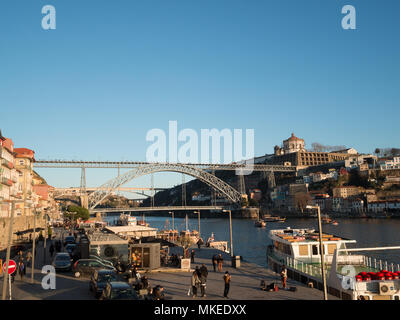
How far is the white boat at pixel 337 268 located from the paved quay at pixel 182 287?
0.83 m

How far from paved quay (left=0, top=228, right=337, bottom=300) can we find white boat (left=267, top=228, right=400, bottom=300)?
32.7 inches

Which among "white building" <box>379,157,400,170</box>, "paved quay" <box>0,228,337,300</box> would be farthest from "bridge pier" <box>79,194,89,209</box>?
"white building" <box>379,157,400,170</box>

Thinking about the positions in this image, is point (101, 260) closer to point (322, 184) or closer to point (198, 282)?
point (198, 282)

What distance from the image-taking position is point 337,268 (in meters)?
16.1

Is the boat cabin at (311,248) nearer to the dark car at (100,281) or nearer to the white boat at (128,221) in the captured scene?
the dark car at (100,281)

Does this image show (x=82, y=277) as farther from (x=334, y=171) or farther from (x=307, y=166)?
(x=307, y=166)

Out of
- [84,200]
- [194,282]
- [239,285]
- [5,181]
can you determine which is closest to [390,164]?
[84,200]

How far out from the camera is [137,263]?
1738cm

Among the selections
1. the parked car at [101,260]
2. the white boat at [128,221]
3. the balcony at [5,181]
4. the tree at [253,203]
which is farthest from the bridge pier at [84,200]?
the parked car at [101,260]

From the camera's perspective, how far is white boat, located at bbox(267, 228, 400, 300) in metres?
12.5

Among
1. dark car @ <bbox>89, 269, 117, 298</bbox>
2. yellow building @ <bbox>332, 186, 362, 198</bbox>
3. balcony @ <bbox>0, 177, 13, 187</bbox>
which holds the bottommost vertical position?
dark car @ <bbox>89, 269, 117, 298</bbox>

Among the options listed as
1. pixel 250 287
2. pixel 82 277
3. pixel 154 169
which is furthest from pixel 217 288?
pixel 154 169

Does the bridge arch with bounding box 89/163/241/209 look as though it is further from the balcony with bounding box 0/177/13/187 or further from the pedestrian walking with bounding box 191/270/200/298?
the pedestrian walking with bounding box 191/270/200/298

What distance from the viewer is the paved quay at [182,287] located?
12.4 m
